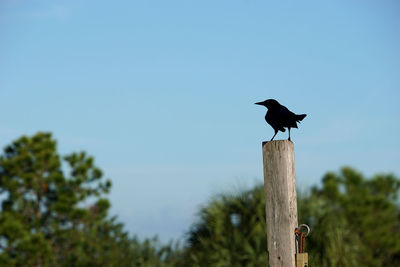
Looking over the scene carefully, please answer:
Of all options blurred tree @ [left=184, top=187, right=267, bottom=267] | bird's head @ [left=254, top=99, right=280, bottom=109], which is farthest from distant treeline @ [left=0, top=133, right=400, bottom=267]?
bird's head @ [left=254, top=99, right=280, bottom=109]

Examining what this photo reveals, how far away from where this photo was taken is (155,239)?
13.2m

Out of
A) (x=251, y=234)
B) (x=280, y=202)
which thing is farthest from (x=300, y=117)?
(x=251, y=234)

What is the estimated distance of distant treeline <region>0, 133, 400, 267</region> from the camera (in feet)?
37.2

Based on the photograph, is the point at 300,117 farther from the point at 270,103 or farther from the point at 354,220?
the point at 354,220

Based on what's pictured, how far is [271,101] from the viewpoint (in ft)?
23.0

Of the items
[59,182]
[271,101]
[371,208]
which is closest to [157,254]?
[271,101]

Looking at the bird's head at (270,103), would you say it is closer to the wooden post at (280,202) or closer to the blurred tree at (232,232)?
the wooden post at (280,202)

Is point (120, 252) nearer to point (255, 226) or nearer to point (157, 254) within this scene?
point (157, 254)

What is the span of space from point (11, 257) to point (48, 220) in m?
2.51

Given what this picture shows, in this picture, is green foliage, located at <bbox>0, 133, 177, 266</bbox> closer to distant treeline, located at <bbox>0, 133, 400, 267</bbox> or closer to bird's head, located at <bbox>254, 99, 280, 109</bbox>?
distant treeline, located at <bbox>0, 133, 400, 267</bbox>

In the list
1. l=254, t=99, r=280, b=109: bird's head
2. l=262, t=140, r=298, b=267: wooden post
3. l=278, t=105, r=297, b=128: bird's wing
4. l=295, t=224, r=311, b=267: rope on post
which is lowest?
l=295, t=224, r=311, b=267: rope on post

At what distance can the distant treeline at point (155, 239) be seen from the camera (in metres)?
11.3

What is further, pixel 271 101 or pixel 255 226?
pixel 255 226

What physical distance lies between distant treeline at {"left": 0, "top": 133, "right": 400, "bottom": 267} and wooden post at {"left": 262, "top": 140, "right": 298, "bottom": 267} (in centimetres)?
488
